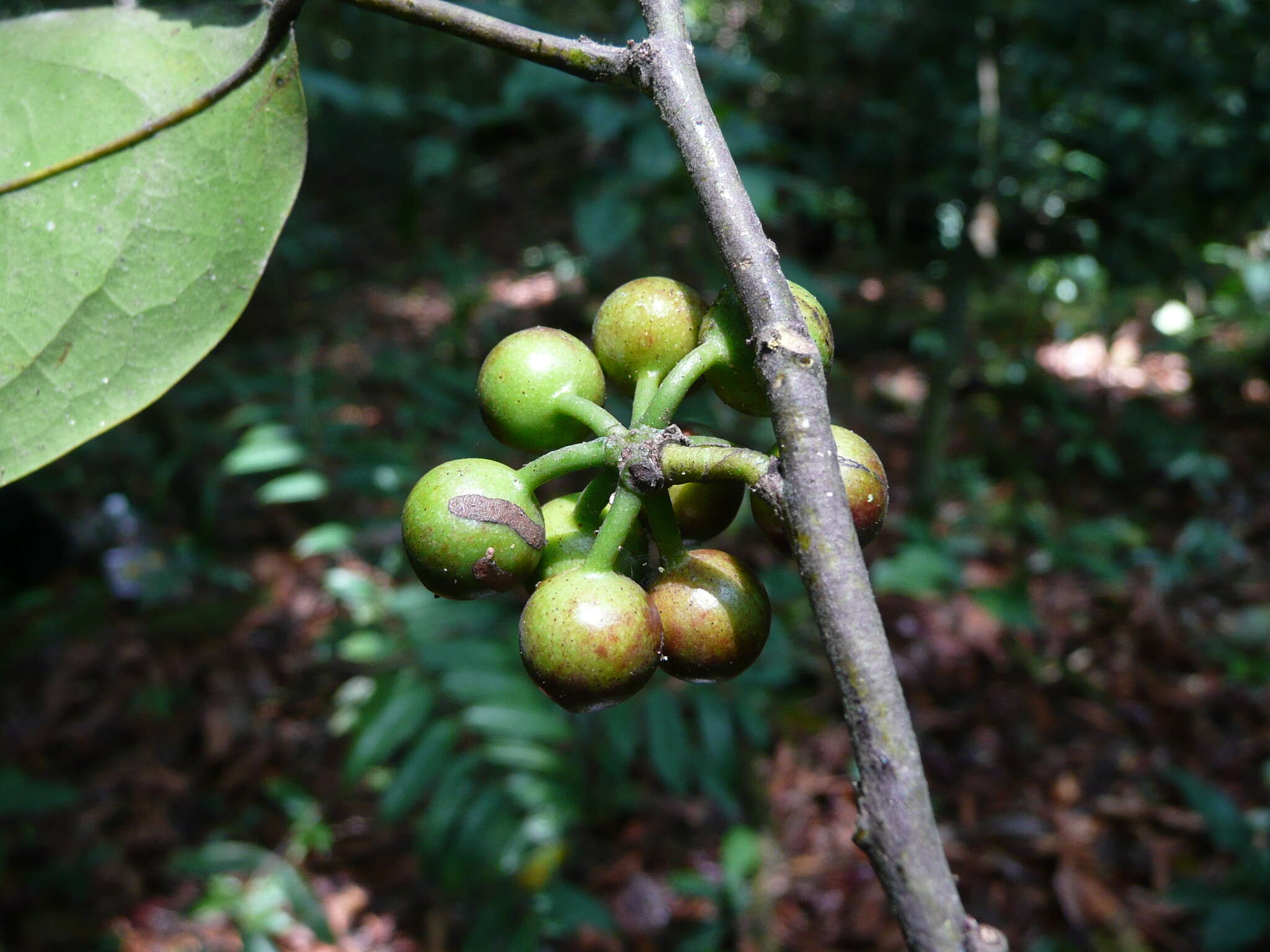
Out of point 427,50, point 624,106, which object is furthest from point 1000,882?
point 427,50

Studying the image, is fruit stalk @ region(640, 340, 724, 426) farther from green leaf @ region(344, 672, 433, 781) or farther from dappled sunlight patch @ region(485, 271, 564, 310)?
dappled sunlight patch @ region(485, 271, 564, 310)

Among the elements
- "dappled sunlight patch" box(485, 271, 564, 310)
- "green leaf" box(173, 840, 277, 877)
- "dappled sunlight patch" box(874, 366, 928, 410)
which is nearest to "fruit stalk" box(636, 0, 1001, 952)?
"green leaf" box(173, 840, 277, 877)

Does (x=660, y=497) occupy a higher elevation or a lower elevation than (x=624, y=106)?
higher

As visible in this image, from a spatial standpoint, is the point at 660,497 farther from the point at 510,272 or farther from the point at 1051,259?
the point at 510,272

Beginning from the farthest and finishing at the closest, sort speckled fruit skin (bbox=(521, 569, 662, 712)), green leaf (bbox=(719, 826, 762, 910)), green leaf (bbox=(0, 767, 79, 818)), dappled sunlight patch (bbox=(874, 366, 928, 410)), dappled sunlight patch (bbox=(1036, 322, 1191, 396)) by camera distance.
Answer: dappled sunlight patch (bbox=(874, 366, 928, 410))
dappled sunlight patch (bbox=(1036, 322, 1191, 396))
green leaf (bbox=(719, 826, 762, 910))
green leaf (bbox=(0, 767, 79, 818))
speckled fruit skin (bbox=(521, 569, 662, 712))

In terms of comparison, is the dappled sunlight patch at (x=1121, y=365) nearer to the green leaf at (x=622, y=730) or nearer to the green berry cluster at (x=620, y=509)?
the green leaf at (x=622, y=730)

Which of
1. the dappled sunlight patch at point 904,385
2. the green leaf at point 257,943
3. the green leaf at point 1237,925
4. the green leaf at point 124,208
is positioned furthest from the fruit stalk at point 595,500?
the dappled sunlight patch at point 904,385
